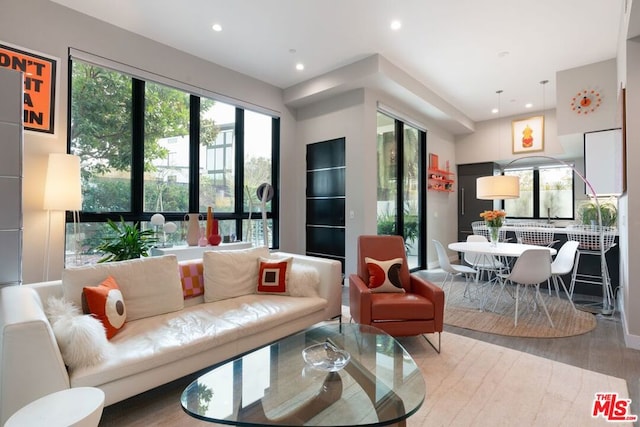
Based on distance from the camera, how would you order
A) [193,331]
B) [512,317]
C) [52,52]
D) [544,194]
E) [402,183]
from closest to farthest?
[193,331], [52,52], [512,317], [402,183], [544,194]

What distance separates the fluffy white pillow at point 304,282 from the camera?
2.90m

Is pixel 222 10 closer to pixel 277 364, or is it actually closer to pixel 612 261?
pixel 277 364

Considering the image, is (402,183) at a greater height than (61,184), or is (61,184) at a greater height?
(402,183)

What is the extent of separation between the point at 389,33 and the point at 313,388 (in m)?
3.82

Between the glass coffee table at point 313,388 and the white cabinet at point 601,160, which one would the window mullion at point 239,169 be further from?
the white cabinet at point 601,160

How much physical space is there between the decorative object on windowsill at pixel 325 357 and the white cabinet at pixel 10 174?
205 centimetres

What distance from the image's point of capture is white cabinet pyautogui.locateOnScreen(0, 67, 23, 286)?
211cm

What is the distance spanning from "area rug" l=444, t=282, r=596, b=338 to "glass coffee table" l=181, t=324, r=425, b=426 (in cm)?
189

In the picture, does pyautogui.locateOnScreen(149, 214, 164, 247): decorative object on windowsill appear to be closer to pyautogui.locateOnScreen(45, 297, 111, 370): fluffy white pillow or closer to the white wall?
the white wall

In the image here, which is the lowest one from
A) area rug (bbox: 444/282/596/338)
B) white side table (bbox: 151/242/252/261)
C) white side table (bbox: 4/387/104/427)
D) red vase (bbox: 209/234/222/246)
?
area rug (bbox: 444/282/596/338)

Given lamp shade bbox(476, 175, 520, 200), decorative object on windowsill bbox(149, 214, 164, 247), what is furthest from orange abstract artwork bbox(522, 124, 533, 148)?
decorative object on windowsill bbox(149, 214, 164, 247)

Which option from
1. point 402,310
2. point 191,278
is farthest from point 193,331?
point 402,310

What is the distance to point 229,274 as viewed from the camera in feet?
9.23

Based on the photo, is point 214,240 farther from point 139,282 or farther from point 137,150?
point 139,282
